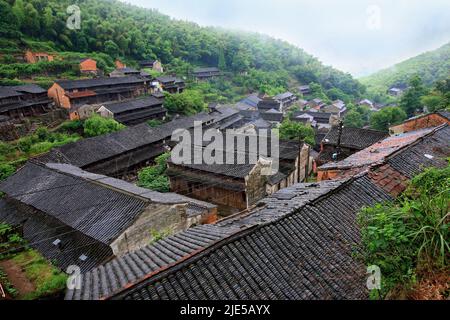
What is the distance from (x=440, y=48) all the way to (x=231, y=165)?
17191 cm

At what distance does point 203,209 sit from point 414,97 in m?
46.1

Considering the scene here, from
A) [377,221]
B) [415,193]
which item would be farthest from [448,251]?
[415,193]

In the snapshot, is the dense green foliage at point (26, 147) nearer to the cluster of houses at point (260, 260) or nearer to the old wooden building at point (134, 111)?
the old wooden building at point (134, 111)


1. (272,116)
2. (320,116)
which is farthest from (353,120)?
(272,116)

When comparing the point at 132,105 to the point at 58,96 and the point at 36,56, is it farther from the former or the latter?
the point at 36,56

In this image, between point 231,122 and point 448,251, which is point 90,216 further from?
point 231,122

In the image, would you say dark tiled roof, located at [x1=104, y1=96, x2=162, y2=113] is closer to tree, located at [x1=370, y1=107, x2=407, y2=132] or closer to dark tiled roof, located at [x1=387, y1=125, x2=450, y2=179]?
tree, located at [x1=370, y1=107, x2=407, y2=132]

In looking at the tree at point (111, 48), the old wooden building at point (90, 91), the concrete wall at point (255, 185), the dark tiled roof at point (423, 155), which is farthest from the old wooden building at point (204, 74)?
the dark tiled roof at point (423, 155)

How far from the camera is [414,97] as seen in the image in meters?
47.6

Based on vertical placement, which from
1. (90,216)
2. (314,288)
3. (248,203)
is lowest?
(248,203)

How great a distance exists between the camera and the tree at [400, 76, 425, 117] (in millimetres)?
46938

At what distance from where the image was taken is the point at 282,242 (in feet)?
23.9

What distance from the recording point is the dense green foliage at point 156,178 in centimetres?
2695

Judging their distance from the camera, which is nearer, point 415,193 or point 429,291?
point 429,291
